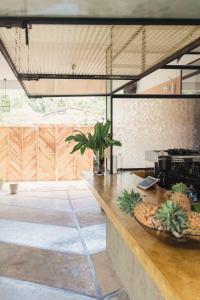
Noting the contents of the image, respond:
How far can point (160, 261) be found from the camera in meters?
1.11

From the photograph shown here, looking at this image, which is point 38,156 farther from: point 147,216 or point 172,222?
point 172,222

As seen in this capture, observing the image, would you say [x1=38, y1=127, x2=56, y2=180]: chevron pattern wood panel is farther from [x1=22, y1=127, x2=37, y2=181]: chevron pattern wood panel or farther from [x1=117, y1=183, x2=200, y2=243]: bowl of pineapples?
[x1=117, y1=183, x2=200, y2=243]: bowl of pineapples

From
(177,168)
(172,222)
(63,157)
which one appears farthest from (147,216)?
(63,157)

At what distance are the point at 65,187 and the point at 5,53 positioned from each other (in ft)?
20.6

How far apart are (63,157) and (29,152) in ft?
3.17

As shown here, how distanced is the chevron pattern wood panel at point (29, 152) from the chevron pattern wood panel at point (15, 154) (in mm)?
114

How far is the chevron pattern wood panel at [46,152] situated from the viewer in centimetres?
941

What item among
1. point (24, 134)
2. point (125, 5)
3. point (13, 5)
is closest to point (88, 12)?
point (125, 5)

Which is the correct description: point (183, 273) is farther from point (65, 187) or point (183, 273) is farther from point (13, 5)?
point (65, 187)

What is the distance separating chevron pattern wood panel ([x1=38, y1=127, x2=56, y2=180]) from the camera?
9.41 m

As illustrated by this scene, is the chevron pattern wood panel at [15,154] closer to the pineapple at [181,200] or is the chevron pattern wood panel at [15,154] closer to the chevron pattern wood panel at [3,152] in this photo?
the chevron pattern wood panel at [3,152]

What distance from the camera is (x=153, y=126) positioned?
475 centimetres

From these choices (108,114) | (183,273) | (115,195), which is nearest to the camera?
(183,273)

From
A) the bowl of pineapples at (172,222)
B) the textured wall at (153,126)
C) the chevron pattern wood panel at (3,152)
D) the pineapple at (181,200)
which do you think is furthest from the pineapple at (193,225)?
the chevron pattern wood panel at (3,152)
